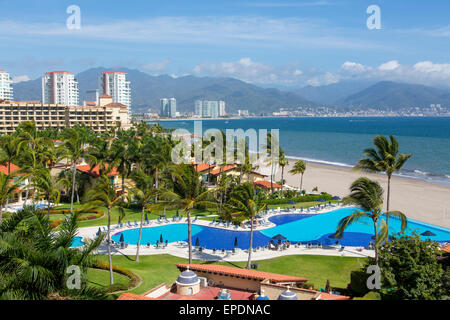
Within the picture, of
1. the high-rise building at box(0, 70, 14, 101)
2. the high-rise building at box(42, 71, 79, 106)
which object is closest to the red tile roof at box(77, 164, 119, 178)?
the high-rise building at box(42, 71, 79, 106)

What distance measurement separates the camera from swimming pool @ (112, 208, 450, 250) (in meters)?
31.1

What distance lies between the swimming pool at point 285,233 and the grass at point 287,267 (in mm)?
4172

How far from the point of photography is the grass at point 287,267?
2156cm

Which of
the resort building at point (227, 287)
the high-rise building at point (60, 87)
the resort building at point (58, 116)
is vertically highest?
the high-rise building at point (60, 87)

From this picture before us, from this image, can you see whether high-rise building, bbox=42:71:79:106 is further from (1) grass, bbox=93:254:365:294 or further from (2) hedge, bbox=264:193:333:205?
(1) grass, bbox=93:254:365:294

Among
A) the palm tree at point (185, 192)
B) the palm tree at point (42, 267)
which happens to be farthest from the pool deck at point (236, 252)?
the palm tree at point (42, 267)

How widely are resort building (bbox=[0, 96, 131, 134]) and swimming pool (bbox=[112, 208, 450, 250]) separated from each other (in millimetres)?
83053

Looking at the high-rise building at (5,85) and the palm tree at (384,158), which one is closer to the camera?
the palm tree at (384,158)

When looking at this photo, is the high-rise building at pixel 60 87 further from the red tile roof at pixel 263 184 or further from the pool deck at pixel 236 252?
the pool deck at pixel 236 252

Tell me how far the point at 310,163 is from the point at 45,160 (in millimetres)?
58619

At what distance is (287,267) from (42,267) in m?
17.0

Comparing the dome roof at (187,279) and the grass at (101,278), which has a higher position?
the dome roof at (187,279)

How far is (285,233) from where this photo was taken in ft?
112

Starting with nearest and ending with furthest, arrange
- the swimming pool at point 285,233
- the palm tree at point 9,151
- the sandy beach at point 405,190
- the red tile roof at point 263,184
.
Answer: the swimming pool at point 285,233
the palm tree at point 9,151
the sandy beach at point 405,190
the red tile roof at point 263,184
